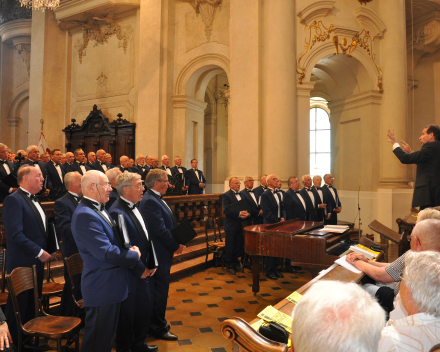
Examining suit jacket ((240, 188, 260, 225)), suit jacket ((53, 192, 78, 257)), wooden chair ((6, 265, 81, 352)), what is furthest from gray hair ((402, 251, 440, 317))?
suit jacket ((240, 188, 260, 225))

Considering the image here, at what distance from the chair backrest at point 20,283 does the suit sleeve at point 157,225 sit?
1151mm

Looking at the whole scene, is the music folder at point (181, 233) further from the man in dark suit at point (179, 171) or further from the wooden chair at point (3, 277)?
the man in dark suit at point (179, 171)

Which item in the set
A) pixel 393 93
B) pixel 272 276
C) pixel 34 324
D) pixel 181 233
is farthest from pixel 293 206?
pixel 34 324

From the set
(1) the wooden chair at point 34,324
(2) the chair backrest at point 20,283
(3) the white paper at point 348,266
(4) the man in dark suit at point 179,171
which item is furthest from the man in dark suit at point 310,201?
(2) the chair backrest at point 20,283

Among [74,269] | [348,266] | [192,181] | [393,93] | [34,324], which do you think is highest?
[393,93]

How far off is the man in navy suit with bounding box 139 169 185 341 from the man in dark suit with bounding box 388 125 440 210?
2641 mm

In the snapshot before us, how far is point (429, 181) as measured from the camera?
4.33 metres

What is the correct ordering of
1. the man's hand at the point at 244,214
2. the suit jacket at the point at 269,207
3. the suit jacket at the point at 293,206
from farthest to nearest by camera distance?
the suit jacket at the point at 293,206
the suit jacket at the point at 269,207
the man's hand at the point at 244,214

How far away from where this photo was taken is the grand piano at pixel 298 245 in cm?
443

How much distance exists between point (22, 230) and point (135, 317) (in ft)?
4.46

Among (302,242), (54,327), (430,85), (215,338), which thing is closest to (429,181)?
(302,242)

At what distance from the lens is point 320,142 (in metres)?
18.2

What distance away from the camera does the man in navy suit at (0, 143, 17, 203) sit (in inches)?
261

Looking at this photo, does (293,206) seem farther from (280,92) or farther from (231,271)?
(280,92)
